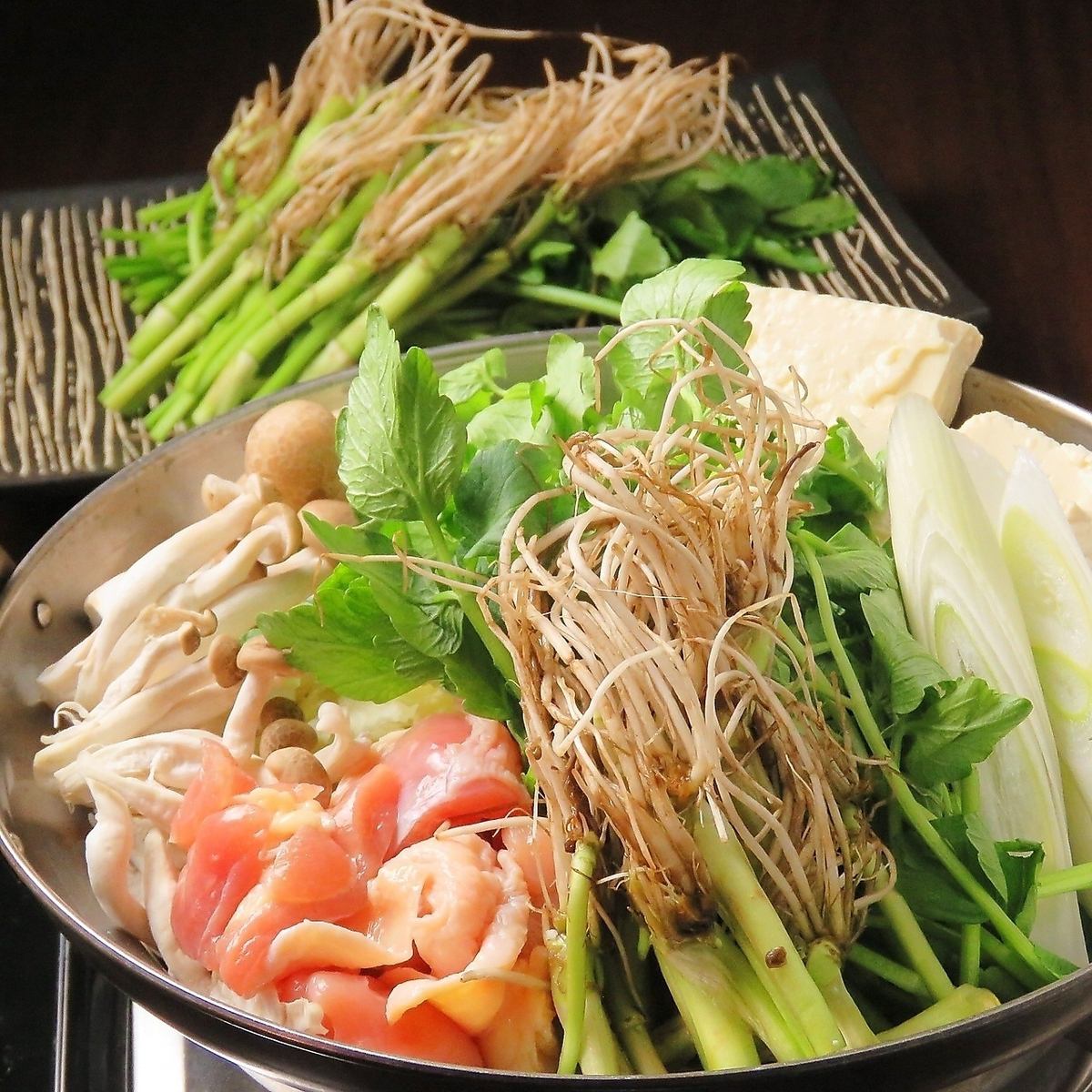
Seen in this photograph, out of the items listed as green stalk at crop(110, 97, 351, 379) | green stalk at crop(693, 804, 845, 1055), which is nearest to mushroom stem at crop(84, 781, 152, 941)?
green stalk at crop(693, 804, 845, 1055)

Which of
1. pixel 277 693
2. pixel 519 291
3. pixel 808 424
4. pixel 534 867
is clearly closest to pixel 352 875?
pixel 534 867

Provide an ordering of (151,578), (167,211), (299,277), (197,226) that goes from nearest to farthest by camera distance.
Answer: (151,578), (299,277), (197,226), (167,211)

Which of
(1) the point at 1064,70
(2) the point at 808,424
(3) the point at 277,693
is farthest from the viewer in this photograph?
(1) the point at 1064,70

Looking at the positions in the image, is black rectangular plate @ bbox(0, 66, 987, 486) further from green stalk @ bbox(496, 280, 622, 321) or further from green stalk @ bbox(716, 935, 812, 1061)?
green stalk @ bbox(716, 935, 812, 1061)

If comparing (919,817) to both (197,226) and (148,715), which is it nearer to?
(148,715)

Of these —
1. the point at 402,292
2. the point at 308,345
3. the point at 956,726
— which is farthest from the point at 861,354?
the point at 308,345

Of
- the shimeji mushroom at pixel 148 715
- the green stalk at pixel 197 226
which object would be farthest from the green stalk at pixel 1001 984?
the green stalk at pixel 197 226

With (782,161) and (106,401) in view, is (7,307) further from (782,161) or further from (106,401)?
(782,161)
